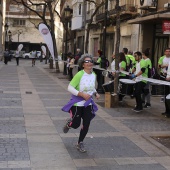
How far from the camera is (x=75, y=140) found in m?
6.84

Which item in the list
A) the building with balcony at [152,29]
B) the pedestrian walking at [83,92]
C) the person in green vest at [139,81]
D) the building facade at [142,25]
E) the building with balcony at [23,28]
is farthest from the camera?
the building with balcony at [23,28]

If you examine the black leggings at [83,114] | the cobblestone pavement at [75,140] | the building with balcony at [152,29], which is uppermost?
the building with balcony at [152,29]

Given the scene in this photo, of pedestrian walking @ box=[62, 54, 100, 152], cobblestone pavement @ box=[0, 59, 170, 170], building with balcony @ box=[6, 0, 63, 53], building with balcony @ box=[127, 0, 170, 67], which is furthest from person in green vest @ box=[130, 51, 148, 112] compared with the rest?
building with balcony @ box=[6, 0, 63, 53]

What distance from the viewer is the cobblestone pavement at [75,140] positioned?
5.52 meters

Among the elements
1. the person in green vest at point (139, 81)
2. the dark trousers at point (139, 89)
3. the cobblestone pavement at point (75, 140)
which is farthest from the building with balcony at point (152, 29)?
the cobblestone pavement at point (75, 140)

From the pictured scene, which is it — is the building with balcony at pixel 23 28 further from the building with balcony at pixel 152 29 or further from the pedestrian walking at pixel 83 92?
the pedestrian walking at pixel 83 92

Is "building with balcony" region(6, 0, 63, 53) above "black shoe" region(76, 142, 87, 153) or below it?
above

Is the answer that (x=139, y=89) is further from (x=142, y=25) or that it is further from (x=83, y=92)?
(x=142, y=25)

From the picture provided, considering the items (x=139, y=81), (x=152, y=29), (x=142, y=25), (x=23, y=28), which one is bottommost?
(x=139, y=81)

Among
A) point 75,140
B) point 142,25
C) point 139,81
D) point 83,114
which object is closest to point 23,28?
point 142,25

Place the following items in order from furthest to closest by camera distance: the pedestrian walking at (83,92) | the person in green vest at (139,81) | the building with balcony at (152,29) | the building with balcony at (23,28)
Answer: the building with balcony at (23,28)
the building with balcony at (152,29)
the person in green vest at (139,81)
the pedestrian walking at (83,92)

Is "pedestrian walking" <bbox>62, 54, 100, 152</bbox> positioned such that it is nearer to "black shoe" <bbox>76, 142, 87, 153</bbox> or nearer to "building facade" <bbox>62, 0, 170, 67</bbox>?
"black shoe" <bbox>76, 142, 87, 153</bbox>

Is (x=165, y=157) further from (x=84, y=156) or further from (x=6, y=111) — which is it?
(x=6, y=111)

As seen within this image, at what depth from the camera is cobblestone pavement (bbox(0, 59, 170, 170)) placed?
552 centimetres
